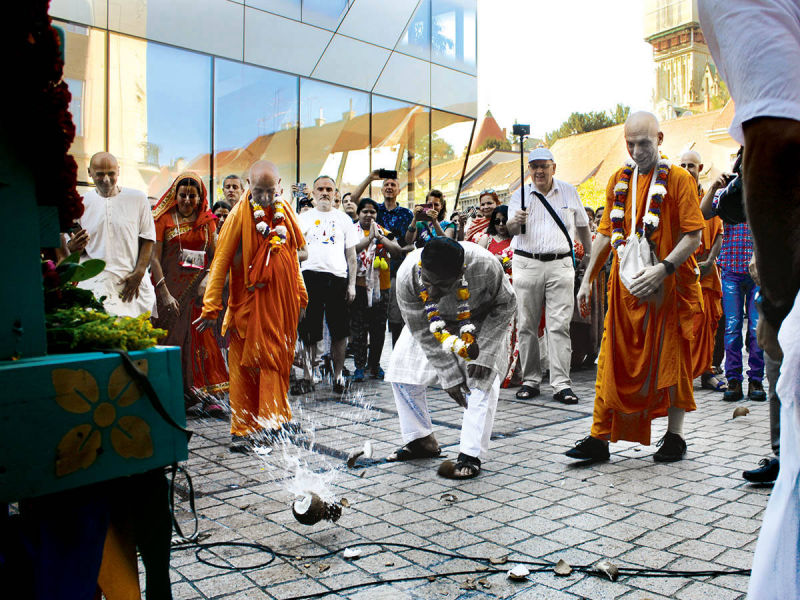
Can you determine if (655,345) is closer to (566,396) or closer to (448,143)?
(566,396)

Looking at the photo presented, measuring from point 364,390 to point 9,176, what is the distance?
21.9ft

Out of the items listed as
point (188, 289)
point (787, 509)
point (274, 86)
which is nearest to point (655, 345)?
point (787, 509)

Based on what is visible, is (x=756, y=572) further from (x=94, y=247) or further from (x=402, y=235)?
(x=402, y=235)

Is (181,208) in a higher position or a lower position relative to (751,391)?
higher

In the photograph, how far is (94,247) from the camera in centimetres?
646

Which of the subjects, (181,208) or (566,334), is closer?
(181,208)

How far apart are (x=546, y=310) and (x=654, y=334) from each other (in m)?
2.97

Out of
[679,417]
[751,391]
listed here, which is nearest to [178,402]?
[679,417]

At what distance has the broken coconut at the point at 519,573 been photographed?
3.25 meters

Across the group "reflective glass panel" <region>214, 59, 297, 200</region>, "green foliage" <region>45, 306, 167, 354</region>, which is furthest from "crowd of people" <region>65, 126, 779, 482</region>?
"reflective glass panel" <region>214, 59, 297, 200</region>

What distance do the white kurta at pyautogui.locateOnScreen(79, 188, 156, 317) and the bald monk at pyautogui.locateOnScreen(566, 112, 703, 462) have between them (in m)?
3.97

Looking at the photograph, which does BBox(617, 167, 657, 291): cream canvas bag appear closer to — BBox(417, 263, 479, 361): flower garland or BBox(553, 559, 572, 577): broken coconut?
BBox(417, 263, 479, 361): flower garland

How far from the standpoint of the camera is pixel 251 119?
50.1 feet

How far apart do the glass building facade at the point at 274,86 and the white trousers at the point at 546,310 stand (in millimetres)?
8156
